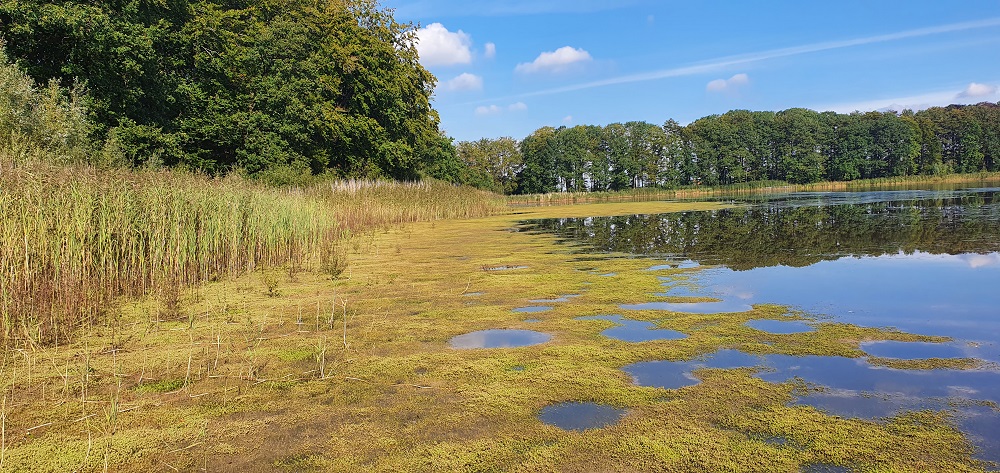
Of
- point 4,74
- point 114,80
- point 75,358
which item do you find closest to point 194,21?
point 114,80

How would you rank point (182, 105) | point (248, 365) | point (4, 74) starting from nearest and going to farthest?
point (248, 365) < point (4, 74) < point (182, 105)

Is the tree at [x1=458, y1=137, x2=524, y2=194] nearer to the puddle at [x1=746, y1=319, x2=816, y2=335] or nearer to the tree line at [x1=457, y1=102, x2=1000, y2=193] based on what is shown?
the tree line at [x1=457, y1=102, x2=1000, y2=193]

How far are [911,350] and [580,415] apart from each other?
257cm

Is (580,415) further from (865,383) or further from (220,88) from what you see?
(220,88)

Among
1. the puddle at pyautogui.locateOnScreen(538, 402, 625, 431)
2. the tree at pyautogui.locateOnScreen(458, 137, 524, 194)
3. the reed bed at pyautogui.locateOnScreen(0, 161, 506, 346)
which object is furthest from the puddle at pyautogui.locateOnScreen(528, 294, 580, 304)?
the tree at pyautogui.locateOnScreen(458, 137, 524, 194)

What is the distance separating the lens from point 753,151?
78812 millimetres

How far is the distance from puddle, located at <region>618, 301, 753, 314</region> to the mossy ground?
20 cm

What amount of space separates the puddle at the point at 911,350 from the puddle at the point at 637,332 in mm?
1269

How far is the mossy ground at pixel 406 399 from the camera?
235cm

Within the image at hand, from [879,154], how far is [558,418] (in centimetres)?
9431

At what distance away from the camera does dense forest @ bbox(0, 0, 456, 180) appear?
14.7 metres

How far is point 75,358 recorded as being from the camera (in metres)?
3.86

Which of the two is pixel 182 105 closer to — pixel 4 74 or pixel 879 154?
pixel 4 74

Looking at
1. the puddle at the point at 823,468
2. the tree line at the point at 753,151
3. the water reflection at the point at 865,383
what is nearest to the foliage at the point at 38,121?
the water reflection at the point at 865,383
